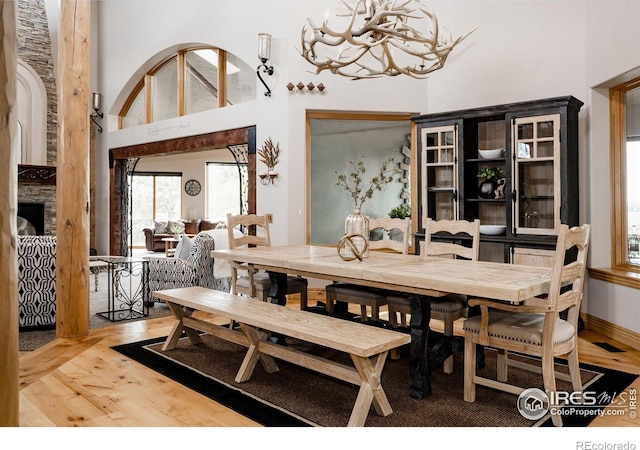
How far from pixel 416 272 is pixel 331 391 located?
83 cm

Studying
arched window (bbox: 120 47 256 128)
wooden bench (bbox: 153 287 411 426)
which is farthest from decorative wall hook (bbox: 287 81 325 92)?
wooden bench (bbox: 153 287 411 426)

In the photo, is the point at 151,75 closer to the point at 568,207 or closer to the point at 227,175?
the point at 227,175

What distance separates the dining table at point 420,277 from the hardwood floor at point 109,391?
81 cm

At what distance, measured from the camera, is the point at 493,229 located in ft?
15.0

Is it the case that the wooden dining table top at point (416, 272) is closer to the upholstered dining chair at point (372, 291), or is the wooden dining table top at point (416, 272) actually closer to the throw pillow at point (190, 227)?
the upholstered dining chair at point (372, 291)

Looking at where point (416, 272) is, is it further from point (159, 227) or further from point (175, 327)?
point (159, 227)

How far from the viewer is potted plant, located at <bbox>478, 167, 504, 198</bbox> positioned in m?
4.72

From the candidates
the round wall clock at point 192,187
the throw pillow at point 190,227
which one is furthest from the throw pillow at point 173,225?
the round wall clock at point 192,187

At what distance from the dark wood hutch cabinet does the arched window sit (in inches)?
103

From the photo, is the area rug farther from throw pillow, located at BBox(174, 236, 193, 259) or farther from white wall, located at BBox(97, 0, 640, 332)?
throw pillow, located at BBox(174, 236, 193, 259)

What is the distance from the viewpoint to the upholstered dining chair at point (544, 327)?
228 centimetres

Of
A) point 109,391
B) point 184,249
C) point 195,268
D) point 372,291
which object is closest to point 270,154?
point 184,249

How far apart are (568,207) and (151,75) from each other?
6.65 m
